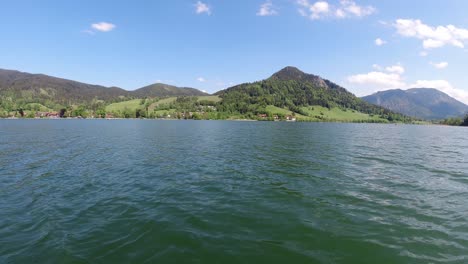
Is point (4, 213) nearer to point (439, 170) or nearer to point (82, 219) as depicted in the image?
point (82, 219)

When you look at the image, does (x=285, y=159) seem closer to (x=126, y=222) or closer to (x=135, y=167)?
(x=135, y=167)

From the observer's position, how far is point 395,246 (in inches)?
451

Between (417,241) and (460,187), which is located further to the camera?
(460,187)

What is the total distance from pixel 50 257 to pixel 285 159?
96.6 ft

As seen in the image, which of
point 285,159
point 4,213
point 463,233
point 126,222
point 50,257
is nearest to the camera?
point 50,257

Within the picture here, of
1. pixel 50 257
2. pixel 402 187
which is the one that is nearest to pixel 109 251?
pixel 50 257

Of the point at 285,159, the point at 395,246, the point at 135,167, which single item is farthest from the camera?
the point at 285,159

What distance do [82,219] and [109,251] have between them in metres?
4.68

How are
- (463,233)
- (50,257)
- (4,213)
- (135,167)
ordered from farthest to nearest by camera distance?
(135,167) < (4,213) < (463,233) < (50,257)


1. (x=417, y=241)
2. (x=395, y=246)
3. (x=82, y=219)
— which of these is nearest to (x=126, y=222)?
(x=82, y=219)

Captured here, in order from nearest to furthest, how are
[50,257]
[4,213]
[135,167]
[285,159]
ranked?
1. [50,257]
2. [4,213]
3. [135,167]
4. [285,159]

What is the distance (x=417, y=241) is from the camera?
11.9 m

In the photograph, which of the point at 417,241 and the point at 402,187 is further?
the point at 402,187

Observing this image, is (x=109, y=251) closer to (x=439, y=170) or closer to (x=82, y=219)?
(x=82, y=219)
